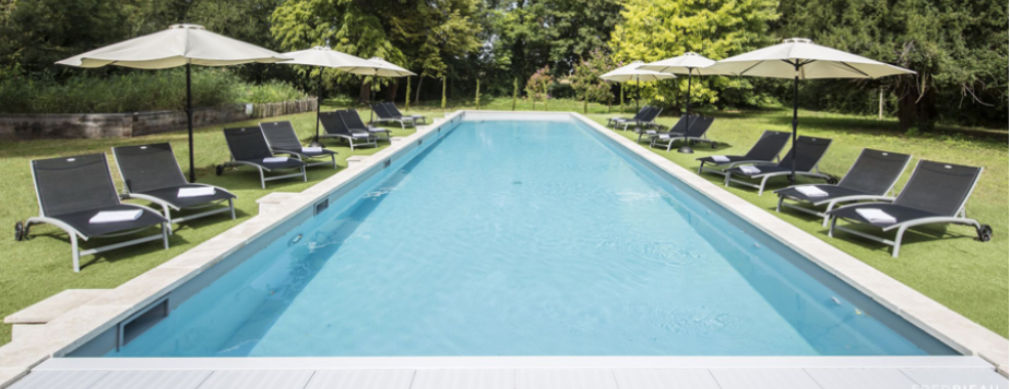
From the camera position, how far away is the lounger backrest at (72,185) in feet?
15.7

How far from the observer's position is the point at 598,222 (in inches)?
268

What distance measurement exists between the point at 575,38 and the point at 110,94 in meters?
25.8

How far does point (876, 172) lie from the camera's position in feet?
21.0

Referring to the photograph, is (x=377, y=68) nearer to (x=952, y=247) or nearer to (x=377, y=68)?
(x=377, y=68)

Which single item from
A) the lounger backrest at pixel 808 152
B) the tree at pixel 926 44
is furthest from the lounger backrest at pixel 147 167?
the tree at pixel 926 44

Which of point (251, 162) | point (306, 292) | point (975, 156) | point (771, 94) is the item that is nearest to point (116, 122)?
point (251, 162)

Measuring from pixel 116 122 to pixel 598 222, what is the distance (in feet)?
34.5

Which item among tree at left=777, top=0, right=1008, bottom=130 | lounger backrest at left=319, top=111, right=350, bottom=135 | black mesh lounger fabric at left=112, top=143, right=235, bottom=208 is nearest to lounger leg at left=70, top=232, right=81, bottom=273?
black mesh lounger fabric at left=112, top=143, right=235, bottom=208

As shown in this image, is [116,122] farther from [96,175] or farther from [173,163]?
[96,175]

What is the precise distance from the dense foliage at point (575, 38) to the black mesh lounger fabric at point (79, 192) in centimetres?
1052

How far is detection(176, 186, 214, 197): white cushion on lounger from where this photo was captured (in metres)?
5.64

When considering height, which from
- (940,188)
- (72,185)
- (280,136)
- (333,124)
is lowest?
(72,185)

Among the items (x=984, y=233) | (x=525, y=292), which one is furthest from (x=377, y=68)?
(x=984, y=233)

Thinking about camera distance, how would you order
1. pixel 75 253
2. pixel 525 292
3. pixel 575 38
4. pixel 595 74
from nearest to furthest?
pixel 75 253 < pixel 525 292 < pixel 595 74 < pixel 575 38
